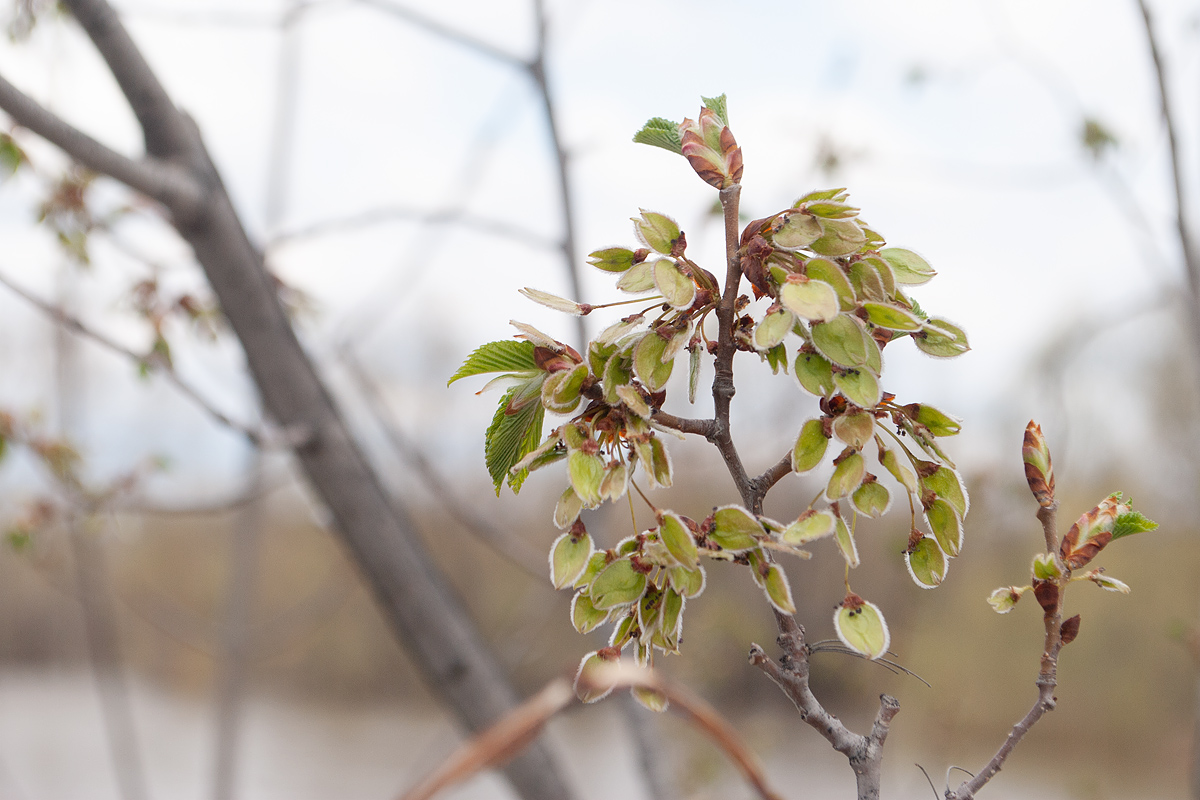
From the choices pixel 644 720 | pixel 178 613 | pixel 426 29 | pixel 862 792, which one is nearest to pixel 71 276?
pixel 178 613

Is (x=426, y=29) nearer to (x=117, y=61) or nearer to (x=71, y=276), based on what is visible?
(x=117, y=61)

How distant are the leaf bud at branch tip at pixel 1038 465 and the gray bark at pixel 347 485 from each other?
65 cm

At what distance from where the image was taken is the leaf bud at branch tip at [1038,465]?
0.27m

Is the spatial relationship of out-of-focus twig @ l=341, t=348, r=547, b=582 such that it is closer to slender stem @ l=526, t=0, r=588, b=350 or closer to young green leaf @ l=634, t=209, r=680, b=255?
slender stem @ l=526, t=0, r=588, b=350

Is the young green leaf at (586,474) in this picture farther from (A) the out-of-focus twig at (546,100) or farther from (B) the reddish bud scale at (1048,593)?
(A) the out-of-focus twig at (546,100)

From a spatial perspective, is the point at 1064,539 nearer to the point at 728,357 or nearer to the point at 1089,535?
the point at 1089,535

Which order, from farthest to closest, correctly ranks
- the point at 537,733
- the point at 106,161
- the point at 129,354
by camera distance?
the point at 129,354 < the point at 106,161 < the point at 537,733

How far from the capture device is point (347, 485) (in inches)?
31.6

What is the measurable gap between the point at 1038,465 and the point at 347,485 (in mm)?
687

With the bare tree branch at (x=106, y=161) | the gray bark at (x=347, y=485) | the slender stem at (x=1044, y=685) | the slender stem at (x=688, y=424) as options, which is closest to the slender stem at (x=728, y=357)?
the slender stem at (x=688, y=424)

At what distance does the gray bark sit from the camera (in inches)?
28.6

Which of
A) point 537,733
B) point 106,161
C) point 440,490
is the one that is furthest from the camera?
point 440,490

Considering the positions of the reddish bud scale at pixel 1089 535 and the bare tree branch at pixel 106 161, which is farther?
the bare tree branch at pixel 106 161

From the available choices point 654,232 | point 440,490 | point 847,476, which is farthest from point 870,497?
point 440,490
